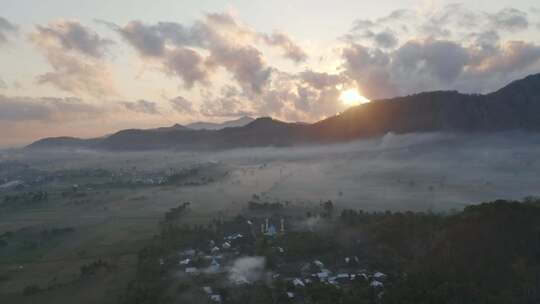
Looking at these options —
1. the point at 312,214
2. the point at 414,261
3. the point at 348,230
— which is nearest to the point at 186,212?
the point at 312,214

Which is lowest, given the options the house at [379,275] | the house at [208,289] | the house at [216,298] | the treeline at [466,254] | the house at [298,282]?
the house at [216,298]

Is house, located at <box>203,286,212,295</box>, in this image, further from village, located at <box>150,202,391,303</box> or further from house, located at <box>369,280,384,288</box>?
house, located at <box>369,280,384,288</box>

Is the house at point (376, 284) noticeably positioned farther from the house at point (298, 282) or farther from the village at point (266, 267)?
the house at point (298, 282)

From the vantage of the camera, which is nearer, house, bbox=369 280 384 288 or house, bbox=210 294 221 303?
house, bbox=210 294 221 303

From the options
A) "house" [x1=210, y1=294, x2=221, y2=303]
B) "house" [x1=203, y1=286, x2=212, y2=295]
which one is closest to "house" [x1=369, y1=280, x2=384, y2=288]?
"house" [x1=210, y1=294, x2=221, y2=303]

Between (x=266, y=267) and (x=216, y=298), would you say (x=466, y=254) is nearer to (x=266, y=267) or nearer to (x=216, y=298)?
(x=266, y=267)

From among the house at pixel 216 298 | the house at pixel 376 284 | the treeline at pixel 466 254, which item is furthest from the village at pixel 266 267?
the treeline at pixel 466 254

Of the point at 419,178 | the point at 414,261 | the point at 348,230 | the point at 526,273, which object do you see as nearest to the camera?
the point at 526,273

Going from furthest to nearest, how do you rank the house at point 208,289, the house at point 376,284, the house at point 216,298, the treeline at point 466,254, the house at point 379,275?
1. the house at point 379,275
2. the house at point 208,289
3. the house at point 376,284
4. the house at point 216,298
5. the treeline at point 466,254

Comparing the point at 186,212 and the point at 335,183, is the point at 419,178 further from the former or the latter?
the point at 186,212

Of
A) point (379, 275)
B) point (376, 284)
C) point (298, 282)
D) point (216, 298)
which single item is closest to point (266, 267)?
point (298, 282)

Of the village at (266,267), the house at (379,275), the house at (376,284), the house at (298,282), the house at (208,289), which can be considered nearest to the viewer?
the house at (376,284)
